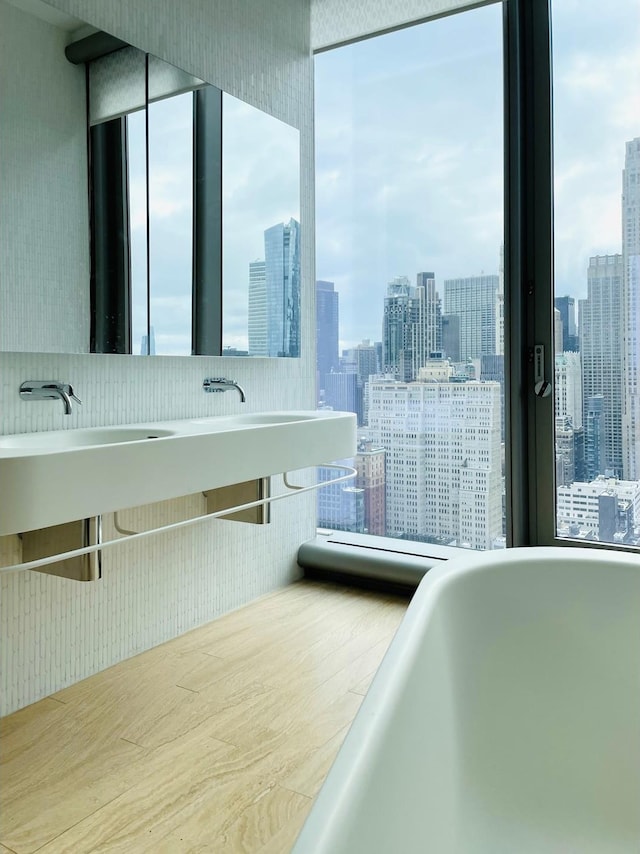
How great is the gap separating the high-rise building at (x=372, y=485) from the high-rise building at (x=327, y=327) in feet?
1.34

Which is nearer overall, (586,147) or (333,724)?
(333,724)

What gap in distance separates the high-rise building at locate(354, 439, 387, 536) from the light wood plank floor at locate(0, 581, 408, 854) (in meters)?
0.63

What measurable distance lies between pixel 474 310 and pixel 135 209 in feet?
4.73

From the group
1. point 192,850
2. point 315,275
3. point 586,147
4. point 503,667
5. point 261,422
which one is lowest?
point 192,850

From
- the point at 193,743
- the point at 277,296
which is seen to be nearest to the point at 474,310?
the point at 277,296

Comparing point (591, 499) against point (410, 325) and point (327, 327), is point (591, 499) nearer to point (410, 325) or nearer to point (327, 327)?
point (410, 325)

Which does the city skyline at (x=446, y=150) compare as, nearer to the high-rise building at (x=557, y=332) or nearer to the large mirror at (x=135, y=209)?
the high-rise building at (x=557, y=332)

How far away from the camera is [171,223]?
7.96ft

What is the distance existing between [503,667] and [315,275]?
85.2 inches

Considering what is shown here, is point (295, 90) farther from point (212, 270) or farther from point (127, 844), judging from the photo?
point (127, 844)

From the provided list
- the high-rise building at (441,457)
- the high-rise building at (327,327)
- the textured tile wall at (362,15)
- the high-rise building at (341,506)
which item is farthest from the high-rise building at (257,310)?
the textured tile wall at (362,15)

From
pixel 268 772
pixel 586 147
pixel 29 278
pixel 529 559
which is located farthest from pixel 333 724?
pixel 586 147

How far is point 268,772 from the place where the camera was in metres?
1.65

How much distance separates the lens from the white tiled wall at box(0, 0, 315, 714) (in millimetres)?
2008
